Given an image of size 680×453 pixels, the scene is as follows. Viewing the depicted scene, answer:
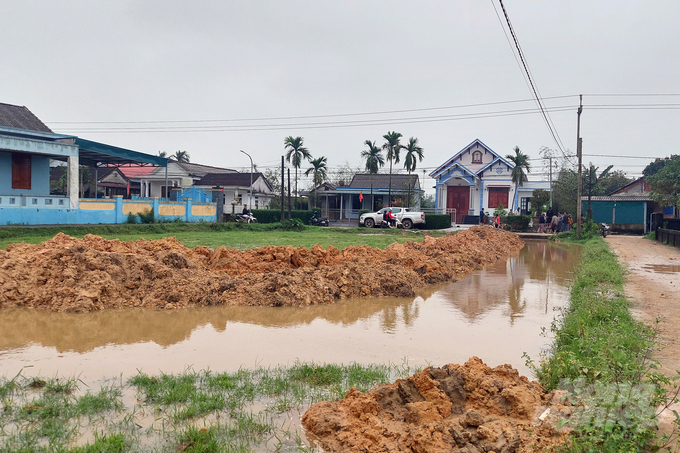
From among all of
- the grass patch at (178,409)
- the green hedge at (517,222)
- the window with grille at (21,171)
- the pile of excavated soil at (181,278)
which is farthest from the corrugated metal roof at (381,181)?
the grass patch at (178,409)

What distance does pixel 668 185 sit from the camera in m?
29.6

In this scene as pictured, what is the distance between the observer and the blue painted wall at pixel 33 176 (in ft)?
88.1

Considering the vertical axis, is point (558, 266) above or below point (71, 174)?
below

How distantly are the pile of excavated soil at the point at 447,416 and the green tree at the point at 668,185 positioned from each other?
28299mm

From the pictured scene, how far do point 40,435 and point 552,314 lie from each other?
350 inches

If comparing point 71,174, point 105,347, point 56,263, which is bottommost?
point 105,347

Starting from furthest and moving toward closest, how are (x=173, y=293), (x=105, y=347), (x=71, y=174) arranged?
(x=71, y=174)
(x=173, y=293)
(x=105, y=347)

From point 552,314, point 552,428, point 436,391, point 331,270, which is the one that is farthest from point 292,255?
point 552,428

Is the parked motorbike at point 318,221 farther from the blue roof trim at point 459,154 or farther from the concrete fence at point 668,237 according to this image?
the concrete fence at point 668,237

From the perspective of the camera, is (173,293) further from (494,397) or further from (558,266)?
(558,266)

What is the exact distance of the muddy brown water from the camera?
698 centimetres

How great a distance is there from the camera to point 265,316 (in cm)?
991

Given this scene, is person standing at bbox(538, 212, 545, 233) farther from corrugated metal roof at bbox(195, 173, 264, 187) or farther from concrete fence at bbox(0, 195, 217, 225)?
corrugated metal roof at bbox(195, 173, 264, 187)

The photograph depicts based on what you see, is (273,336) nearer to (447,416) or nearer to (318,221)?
(447,416)
